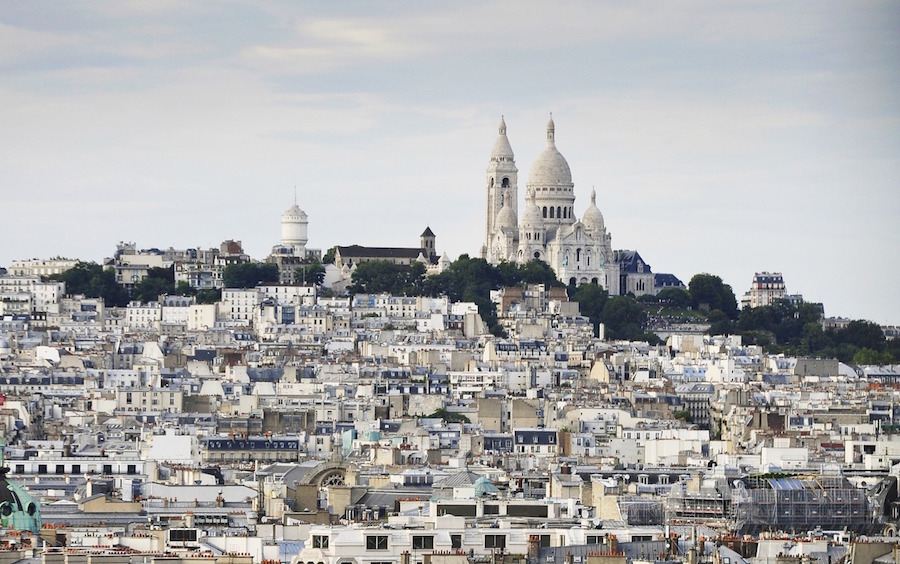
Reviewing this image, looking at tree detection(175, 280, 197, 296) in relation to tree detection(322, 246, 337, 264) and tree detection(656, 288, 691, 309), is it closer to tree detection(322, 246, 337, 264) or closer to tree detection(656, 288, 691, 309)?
tree detection(322, 246, 337, 264)

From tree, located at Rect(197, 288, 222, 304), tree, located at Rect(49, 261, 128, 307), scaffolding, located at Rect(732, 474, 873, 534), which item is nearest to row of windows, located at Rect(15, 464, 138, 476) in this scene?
scaffolding, located at Rect(732, 474, 873, 534)

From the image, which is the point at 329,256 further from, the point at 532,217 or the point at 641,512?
the point at 641,512

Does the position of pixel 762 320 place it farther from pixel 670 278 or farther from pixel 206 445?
pixel 206 445

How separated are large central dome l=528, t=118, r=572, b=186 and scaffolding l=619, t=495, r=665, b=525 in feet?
389

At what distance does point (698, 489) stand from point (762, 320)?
94082mm

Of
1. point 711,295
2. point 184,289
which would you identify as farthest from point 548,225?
point 184,289

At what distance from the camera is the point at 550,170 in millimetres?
161750

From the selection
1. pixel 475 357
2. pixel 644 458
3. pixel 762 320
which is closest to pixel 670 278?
pixel 762 320

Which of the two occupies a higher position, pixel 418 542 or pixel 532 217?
pixel 532 217

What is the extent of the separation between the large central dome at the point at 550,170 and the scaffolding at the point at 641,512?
118576 millimetres

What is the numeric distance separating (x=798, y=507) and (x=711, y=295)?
106917 millimetres

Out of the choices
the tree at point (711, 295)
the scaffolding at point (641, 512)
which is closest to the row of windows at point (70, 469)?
the scaffolding at point (641, 512)

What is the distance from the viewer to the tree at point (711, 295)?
5733 inches

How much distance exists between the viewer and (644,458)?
6775 centimetres
